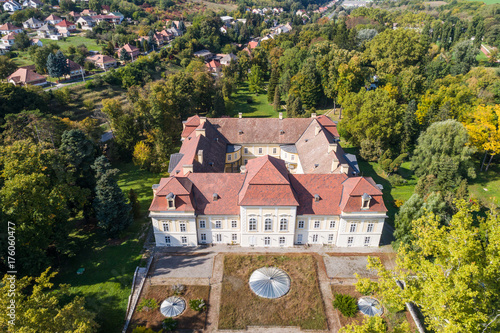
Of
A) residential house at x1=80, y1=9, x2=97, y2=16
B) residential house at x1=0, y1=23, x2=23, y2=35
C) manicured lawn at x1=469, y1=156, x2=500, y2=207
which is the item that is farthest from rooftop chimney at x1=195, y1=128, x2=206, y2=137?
residential house at x1=80, y1=9, x2=97, y2=16

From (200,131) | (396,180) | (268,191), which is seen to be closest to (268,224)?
(268,191)

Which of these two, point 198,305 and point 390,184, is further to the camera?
point 390,184

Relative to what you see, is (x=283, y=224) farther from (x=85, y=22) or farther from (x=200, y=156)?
(x=85, y=22)

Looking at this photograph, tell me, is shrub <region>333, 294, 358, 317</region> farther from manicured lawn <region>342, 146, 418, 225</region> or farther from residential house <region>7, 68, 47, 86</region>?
residential house <region>7, 68, 47, 86</region>

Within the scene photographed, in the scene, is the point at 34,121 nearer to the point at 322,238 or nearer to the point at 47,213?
the point at 47,213

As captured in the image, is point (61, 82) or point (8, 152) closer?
point (8, 152)

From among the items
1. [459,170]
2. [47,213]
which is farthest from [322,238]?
[47,213]
